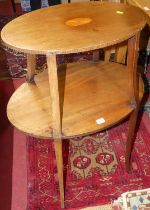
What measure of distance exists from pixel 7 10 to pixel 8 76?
1794mm

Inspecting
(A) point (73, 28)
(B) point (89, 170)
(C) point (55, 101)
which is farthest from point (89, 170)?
(A) point (73, 28)

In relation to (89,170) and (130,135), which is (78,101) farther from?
(89,170)

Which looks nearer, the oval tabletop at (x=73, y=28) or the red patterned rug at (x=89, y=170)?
the oval tabletop at (x=73, y=28)

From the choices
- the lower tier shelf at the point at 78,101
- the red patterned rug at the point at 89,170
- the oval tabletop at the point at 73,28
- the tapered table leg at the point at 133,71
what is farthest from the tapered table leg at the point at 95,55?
the red patterned rug at the point at 89,170

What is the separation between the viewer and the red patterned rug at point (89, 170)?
1.42 metres

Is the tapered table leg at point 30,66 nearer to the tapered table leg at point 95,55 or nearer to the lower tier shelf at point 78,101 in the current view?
the lower tier shelf at point 78,101

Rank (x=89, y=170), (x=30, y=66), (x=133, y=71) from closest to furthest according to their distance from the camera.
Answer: (x=133, y=71) → (x=30, y=66) → (x=89, y=170)

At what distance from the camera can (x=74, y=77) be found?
58.6 inches

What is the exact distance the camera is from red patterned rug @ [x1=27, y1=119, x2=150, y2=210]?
1422 millimetres

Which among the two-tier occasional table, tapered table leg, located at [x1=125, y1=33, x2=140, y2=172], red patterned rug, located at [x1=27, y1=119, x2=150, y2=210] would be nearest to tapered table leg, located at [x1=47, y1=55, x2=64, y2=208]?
the two-tier occasional table

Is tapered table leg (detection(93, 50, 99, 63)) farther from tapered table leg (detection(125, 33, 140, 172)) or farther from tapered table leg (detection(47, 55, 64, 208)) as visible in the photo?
tapered table leg (detection(47, 55, 64, 208))

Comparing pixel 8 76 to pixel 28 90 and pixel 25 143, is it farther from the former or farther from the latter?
pixel 28 90

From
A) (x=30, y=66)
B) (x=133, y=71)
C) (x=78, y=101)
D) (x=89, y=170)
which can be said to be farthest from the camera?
(x=89, y=170)

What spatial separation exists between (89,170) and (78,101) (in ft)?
1.52
